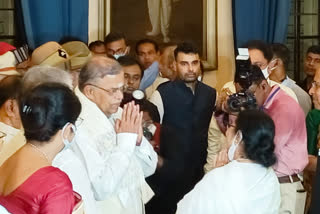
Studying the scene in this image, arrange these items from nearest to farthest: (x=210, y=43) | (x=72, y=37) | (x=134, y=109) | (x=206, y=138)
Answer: (x=134, y=109)
(x=206, y=138)
(x=72, y=37)
(x=210, y=43)

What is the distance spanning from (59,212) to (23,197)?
0.14m

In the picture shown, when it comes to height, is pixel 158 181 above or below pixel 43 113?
below

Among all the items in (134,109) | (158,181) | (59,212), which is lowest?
(158,181)

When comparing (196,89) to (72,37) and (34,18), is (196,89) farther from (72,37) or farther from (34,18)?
(34,18)

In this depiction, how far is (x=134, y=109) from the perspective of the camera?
3.13 metres

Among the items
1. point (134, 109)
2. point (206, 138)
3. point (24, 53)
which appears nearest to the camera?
point (134, 109)

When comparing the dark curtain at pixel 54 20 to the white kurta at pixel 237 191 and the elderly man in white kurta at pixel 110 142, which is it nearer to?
the elderly man in white kurta at pixel 110 142

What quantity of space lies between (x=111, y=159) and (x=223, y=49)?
3.82 metres

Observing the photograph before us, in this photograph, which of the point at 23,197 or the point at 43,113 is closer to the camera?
the point at 23,197

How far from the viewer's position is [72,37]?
6047 millimetres

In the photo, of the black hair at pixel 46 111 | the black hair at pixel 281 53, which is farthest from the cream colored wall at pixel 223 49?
the black hair at pixel 46 111

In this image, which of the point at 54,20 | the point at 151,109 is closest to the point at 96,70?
the point at 151,109

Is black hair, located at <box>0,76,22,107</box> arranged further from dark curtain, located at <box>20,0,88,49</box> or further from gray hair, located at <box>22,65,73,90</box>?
dark curtain, located at <box>20,0,88,49</box>

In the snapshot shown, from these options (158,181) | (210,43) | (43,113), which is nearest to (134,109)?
(43,113)
